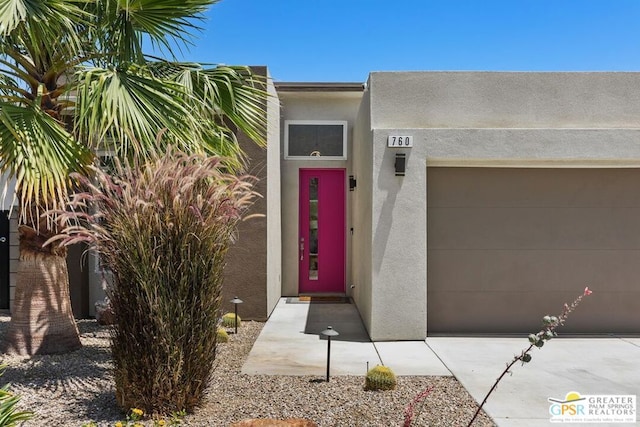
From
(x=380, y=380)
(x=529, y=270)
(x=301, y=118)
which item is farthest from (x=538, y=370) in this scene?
(x=301, y=118)

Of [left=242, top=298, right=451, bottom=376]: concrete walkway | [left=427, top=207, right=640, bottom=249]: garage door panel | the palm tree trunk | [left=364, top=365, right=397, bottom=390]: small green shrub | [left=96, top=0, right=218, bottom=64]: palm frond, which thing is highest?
[left=96, top=0, right=218, bottom=64]: palm frond

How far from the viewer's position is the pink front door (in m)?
11.2

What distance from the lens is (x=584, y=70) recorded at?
7.40 metres

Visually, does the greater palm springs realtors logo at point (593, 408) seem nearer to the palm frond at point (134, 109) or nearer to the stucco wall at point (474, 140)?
the stucco wall at point (474, 140)

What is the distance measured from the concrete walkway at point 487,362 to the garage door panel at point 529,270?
0.89 metres

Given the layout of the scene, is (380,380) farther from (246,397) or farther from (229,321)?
(229,321)

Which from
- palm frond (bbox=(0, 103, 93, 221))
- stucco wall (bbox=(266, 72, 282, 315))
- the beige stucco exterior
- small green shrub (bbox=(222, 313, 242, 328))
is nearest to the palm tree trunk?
palm frond (bbox=(0, 103, 93, 221))

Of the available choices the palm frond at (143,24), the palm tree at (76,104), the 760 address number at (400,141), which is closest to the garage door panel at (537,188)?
the 760 address number at (400,141)

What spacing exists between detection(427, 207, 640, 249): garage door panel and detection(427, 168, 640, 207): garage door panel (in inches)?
6.8

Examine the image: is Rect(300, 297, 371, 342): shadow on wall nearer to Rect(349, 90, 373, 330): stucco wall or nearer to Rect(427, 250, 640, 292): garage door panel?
Rect(349, 90, 373, 330): stucco wall

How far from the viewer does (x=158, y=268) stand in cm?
387

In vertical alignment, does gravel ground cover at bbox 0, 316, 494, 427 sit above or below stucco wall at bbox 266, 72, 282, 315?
below

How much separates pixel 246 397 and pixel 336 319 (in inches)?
165

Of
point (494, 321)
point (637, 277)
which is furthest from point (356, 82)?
point (637, 277)
